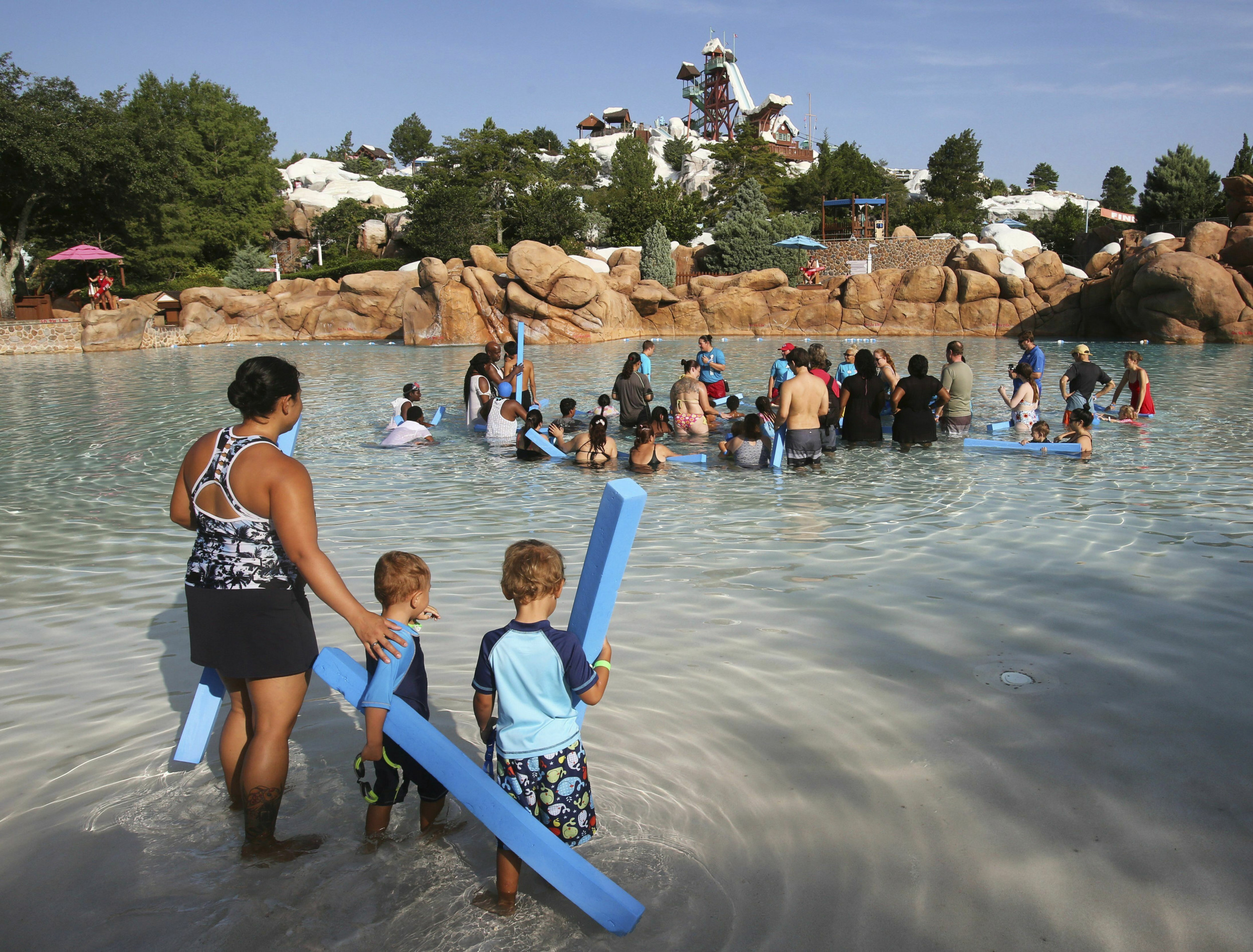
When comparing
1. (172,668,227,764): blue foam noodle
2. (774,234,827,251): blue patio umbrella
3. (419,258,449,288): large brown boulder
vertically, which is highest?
(774,234,827,251): blue patio umbrella

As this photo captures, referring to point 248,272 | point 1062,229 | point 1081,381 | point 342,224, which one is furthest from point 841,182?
point 1081,381

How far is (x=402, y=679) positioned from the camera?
2535 mm

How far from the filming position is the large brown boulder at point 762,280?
35031 millimetres

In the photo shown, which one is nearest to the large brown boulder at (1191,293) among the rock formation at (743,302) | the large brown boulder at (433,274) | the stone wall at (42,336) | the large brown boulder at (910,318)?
the rock formation at (743,302)

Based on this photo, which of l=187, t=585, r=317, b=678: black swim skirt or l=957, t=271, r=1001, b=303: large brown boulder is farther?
l=957, t=271, r=1001, b=303: large brown boulder

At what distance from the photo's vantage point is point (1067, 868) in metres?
2.61

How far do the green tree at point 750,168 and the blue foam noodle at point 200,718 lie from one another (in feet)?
176

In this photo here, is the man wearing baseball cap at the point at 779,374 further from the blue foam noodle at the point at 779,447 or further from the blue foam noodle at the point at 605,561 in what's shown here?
the blue foam noodle at the point at 605,561

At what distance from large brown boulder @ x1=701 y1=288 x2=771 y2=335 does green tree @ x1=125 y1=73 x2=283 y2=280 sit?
71.1 ft

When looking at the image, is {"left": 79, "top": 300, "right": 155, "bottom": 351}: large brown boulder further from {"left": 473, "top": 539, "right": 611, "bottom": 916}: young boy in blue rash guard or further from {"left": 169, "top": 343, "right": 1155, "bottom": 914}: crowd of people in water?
{"left": 473, "top": 539, "right": 611, "bottom": 916}: young boy in blue rash guard

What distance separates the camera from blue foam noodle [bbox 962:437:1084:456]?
31.2 ft

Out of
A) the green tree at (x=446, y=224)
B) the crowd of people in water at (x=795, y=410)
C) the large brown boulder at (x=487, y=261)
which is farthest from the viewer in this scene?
the green tree at (x=446, y=224)

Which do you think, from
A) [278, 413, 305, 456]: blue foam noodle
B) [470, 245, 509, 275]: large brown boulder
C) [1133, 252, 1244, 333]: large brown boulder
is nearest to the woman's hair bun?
[278, 413, 305, 456]: blue foam noodle

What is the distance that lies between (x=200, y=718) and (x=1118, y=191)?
101 metres
